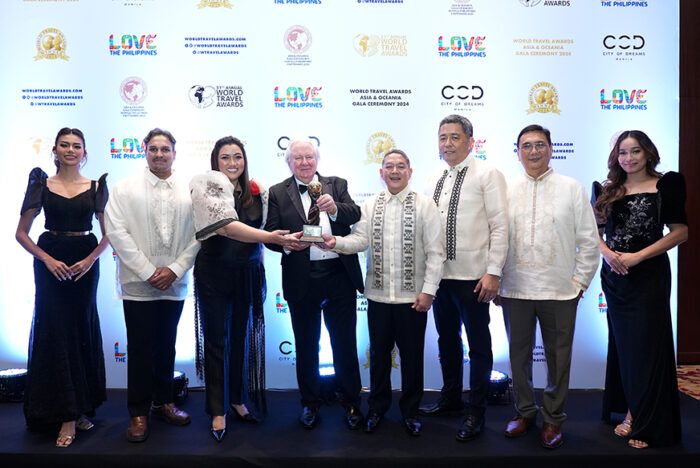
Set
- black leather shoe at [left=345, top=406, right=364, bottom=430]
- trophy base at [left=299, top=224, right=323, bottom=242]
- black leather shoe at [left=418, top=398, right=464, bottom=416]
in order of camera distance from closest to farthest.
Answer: trophy base at [left=299, top=224, right=323, bottom=242]
black leather shoe at [left=345, top=406, right=364, bottom=430]
black leather shoe at [left=418, top=398, right=464, bottom=416]

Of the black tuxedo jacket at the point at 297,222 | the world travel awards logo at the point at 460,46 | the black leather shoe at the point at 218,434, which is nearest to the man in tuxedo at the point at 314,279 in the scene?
the black tuxedo jacket at the point at 297,222

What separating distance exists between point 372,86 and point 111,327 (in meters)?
2.77

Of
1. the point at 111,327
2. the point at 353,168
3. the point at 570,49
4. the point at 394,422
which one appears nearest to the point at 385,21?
the point at 353,168

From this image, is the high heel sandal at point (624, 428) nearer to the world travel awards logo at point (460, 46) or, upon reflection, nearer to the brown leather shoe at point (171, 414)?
the brown leather shoe at point (171, 414)

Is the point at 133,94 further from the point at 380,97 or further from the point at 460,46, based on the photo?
the point at 460,46

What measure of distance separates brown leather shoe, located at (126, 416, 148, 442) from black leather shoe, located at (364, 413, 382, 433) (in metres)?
1.25

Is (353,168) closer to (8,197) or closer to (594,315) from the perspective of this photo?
(594,315)

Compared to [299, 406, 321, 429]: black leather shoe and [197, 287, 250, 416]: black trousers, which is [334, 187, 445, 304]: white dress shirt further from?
[299, 406, 321, 429]: black leather shoe

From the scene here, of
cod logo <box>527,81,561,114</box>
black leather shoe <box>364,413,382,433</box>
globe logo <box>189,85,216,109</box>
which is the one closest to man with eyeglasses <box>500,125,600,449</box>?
black leather shoe <box>364,413,382,433</box>

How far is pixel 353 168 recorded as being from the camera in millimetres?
3887

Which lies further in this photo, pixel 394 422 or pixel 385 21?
pixel 385 21

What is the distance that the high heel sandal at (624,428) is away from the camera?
2863 millimetres

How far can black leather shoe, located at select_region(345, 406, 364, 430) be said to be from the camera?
9.66ft

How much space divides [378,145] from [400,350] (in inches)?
65.4
